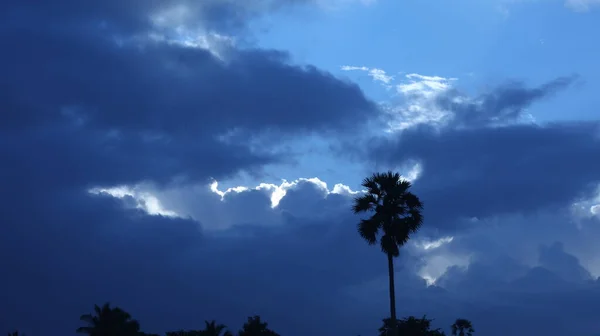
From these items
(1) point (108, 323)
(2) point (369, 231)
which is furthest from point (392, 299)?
(1) point (108, 323)

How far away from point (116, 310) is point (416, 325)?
127ft

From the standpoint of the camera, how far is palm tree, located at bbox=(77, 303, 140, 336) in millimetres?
65625

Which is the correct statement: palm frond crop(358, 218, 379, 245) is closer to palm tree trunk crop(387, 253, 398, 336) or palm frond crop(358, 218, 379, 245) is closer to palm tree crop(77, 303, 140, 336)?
palm tree trunk crop(387, 253, 398, 336)

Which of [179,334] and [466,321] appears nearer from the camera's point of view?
[179,334]

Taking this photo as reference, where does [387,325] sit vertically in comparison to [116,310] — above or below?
above

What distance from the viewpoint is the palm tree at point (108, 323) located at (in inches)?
2584

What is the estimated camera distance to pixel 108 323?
66.0m

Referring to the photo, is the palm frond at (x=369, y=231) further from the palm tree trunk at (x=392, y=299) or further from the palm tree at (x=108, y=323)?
the palm tree at (x=108, y=323)

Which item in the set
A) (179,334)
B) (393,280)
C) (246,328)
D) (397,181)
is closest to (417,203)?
(397,181)

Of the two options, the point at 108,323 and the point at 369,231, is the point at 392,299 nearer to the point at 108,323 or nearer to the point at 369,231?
the point at 369,231

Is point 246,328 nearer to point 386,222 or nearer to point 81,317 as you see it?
point 81,317

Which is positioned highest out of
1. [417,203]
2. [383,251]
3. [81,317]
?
[417,203]

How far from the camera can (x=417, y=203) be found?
63.6 metres

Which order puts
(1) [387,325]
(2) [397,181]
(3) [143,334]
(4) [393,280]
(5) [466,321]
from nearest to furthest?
1. (4) [393,280]
2. (2) [397,181]
3. (3) [143,334]
4. (1) [387,325]
5. (5) [466,321]
